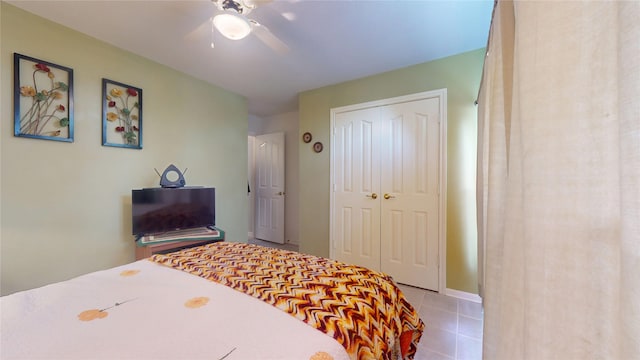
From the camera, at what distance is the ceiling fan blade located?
1907 mm

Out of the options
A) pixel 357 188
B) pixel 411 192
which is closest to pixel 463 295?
pixel 411 192

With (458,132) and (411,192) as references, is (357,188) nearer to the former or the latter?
(411,192)

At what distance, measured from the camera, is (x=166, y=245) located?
2.18 metres

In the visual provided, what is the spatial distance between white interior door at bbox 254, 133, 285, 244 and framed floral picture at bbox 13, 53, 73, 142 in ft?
8.82

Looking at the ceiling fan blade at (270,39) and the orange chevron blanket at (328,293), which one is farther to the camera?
the ceiling fan blade at (270,39)

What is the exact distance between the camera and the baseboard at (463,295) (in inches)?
88.7

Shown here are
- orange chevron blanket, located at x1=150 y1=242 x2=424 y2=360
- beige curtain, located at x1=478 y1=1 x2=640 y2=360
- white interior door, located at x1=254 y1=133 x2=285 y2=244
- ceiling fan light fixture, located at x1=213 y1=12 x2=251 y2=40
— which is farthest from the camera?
white interior door, located at x1=254 y1=133 x2=285 y2=244

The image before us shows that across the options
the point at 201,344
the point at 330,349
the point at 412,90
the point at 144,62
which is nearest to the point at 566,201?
the point at 330,349

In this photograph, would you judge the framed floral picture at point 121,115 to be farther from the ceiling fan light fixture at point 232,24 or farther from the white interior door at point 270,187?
the white interior door at point 270,187

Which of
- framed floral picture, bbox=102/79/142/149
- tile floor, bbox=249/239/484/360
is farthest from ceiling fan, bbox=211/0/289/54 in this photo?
tile floor, bbox=249/239/484/360

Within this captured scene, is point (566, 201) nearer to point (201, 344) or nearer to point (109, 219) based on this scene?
point (201, 344)

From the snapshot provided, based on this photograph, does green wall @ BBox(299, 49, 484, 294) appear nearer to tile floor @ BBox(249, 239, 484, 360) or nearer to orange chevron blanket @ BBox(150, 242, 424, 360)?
tile floor @ BBox(249, 239, 484, 360)

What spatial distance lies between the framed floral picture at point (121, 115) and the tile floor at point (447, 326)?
3.15 m

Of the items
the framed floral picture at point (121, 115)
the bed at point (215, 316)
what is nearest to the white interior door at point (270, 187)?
the framed floral picture at point (121, 115)
